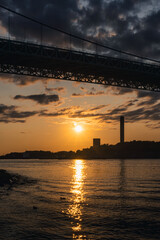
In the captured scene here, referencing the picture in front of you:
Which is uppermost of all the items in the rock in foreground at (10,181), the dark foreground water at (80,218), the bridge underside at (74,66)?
the bridge underside at (74,66)

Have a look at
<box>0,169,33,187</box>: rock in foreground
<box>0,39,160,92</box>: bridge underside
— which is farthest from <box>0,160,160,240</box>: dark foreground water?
<box>0,39,160,92</box>: bridge underside

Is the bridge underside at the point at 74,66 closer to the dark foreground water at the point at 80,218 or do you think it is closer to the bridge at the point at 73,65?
the bridge at the point at 73,65

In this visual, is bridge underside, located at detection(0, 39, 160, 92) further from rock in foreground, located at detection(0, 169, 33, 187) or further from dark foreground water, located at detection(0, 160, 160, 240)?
dark foreground water, located at detection(0, 160, 160, 240)

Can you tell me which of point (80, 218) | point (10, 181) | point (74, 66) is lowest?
point (10, 181)

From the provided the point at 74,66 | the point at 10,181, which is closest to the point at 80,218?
the point at 10,181

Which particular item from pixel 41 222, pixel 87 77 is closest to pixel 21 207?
pixel 41 222

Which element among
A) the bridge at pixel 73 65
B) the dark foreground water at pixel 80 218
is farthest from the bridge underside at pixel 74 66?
the dark foreground water at pixel 80 218

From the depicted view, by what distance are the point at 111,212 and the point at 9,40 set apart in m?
32.4

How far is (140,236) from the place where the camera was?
11.8 metres

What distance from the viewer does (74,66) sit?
48094mm

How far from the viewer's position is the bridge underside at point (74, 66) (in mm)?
43188

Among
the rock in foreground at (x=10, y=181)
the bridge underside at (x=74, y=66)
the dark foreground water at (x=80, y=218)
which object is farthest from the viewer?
the bridge underside at (x=74, y=66)

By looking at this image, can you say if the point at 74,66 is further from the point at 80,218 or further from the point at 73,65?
the point at 80,218

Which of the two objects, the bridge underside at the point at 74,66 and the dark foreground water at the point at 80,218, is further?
the bridge underside at the point at 74,66
